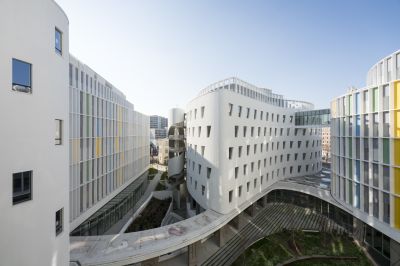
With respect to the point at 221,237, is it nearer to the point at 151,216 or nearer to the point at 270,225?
the point at 270,225

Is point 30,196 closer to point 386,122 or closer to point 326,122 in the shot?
point 386,122

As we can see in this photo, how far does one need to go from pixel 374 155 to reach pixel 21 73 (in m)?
29.6

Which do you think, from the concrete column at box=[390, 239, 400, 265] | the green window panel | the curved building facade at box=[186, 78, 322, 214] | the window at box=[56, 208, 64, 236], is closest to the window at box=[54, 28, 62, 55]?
the window at box=[56, 208, 64, 236]

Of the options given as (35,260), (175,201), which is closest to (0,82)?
(35,260)

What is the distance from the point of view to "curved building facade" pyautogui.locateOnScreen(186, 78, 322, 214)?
2298cm

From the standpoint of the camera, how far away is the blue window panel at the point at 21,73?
805 cm

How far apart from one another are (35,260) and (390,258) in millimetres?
29795

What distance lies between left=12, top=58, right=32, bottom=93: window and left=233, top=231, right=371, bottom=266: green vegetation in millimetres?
23576

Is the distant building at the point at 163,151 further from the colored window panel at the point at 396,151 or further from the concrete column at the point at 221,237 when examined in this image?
the colored window panel at the point at 396,151

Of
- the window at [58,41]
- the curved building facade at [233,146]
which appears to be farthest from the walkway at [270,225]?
the window at [58,41]

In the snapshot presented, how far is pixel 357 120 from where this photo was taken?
22406mm

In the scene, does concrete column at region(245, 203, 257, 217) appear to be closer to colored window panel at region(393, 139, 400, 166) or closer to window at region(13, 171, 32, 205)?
colored window panel at region(393, 139, 400, 166)

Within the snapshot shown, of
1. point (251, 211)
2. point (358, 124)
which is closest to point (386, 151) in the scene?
point (358, 124)

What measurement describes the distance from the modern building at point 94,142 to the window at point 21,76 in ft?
41.6
